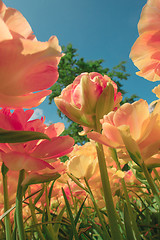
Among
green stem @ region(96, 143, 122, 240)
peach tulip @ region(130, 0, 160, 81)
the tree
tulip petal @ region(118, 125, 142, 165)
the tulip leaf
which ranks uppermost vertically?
the tree

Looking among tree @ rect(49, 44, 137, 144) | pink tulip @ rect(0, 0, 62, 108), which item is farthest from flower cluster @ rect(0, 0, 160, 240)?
tree @ rect(49, 44, 137, 144)

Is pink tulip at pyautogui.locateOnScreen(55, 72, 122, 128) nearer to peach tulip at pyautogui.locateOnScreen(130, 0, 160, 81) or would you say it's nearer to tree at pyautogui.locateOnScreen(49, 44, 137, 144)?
peach tulip at pyautogui.locateOnScreen(130, 0, 160, 81)

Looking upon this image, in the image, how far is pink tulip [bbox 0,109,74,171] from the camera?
0.33 m

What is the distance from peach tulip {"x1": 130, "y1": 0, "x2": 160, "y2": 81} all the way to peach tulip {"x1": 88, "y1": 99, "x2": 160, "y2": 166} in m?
0.13

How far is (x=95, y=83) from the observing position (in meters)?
0.41

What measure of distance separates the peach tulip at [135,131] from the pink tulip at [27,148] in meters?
0.08

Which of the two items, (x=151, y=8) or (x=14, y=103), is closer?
(x=14, y=103)

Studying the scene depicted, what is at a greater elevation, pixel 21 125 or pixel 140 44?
pixel 140 44

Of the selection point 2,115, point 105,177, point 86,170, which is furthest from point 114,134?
point 86,170

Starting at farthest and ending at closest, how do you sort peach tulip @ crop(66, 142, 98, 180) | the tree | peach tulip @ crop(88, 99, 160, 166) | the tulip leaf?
the tree, peach tulip @ crop(66, 142, 98, 180), peach tulip @ crop(88, 99, 160, 166), the tulip leaf

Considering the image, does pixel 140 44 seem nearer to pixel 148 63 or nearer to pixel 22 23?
pixel 148 63

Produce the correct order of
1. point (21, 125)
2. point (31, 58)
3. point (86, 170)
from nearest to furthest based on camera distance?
point (31, 58), point (21, 125), point (86, 170)

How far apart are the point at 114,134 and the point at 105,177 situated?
86 mm

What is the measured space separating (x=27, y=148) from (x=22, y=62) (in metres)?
0.18
